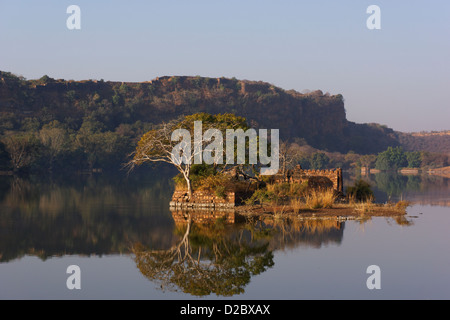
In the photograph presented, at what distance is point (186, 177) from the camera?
2841 centimetres

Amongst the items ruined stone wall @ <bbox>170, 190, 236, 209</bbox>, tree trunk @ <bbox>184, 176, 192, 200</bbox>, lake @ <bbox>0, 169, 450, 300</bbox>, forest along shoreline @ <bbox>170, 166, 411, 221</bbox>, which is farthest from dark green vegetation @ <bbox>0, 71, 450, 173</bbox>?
lake @ <bbox>0, 169, 450, 300</bbox>

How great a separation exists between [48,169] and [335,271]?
75.4 meters

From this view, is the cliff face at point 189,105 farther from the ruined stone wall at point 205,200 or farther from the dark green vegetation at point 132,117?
the ruined stone wall at point 205,200

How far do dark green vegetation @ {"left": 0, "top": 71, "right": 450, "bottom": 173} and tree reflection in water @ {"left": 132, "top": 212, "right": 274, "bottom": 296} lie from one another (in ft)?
184

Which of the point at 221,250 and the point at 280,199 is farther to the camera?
the point at 280,199

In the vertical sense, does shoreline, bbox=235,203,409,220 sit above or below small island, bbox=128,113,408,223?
below

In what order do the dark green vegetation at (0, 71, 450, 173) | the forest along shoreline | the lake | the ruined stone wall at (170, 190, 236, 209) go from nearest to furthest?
the lake, the forest along shoreline, the ruined stone wall at (170, 190, 236, 209), the dark green vegetation at (0, 71, 450, 173)

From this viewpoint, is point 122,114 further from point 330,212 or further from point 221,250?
point 221,250

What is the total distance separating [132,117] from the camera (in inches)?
5236

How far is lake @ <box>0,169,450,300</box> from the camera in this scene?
12727mm

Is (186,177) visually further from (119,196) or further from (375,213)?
(119,196)

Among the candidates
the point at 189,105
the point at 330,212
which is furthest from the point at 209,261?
the point at 189,105

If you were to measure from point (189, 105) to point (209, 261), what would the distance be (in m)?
128

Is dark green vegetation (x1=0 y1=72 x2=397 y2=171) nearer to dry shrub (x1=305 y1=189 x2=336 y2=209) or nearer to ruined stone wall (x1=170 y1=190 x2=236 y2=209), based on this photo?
ruined stone wall (x1=170 y1=190 x2=236 y2=209)
